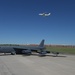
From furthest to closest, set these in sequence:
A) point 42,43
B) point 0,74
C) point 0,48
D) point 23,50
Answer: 1. point 42,43
2. point 23,50
3. point 0,48
4. point 0,74

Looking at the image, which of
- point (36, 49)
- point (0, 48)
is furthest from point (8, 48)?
point (36, 49)

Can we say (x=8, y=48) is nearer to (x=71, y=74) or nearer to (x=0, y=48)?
(x=0, y=48)

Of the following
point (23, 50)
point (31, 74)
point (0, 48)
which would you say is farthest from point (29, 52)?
point (31, 74)

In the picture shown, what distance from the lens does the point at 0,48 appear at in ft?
205

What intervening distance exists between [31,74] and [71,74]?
3416 millimetres

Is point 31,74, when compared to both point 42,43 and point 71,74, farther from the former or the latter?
point 42,43

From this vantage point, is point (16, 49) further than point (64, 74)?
Yes

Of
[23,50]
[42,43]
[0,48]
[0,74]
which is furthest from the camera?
[42,43]

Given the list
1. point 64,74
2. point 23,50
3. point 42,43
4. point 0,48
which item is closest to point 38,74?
point 64,74

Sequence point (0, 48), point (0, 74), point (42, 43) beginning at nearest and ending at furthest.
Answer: point (0, 74), point (0, 48), point (42, 43)

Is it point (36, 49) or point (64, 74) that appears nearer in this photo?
point (64, 74)

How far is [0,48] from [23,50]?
779 cm

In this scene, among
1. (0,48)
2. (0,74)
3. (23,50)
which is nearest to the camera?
(0,74)

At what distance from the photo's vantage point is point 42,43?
73.5 meters
